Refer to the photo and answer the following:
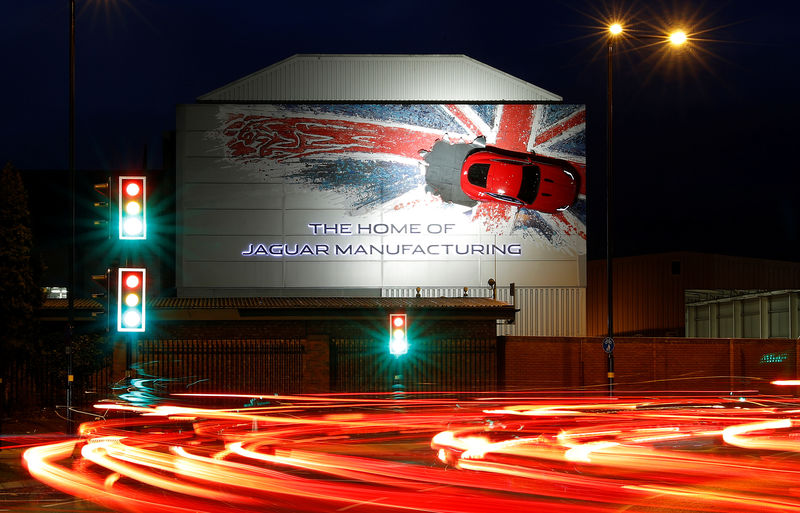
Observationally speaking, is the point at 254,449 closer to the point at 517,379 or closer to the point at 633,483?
the point at 633,483

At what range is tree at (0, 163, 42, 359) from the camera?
27609 mm

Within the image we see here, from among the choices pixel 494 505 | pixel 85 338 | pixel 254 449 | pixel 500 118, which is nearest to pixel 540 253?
pixel 500 118

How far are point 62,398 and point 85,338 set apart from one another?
246 centimetres

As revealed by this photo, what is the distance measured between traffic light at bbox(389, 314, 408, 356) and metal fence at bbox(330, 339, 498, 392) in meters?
4.33

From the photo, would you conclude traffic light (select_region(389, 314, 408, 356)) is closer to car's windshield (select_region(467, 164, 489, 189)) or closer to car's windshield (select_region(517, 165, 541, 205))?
car's windshield (select_region(467, 164, 489, 189))

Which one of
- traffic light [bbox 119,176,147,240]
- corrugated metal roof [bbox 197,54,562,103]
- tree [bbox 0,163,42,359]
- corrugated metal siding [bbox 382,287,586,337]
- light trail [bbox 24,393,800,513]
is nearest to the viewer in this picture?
light trail [bbox 24,393,800,513]

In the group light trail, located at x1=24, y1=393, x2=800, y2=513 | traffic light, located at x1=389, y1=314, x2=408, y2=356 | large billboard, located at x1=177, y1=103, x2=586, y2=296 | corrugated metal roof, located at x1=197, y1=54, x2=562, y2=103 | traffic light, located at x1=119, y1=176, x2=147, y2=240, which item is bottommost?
→ light trail, located at x1=24, y1=393, x2=800, y2=513

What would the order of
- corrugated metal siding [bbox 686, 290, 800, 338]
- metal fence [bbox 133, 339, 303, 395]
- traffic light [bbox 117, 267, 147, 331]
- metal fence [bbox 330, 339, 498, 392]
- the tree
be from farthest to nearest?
corrugated metal siding [bbox 686, 290, 800, 338] → metal fence [bbox 330, 339, 498, 392] → metal fence [bbox 133, 339, 303, 395] → the tree → traffic light [bbox 117, 267, 147, 331]

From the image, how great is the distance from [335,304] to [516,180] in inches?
462

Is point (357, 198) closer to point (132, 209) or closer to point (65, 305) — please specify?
point (65, 305)

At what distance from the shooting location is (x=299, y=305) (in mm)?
34094

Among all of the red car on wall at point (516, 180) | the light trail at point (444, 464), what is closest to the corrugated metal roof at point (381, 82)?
the red car on wall at point (516, 180)

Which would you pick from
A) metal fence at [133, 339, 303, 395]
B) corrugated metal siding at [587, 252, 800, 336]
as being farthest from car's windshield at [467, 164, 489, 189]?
metal fence at [133, 339, 303, 395]

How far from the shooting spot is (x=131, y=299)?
1392 cm
